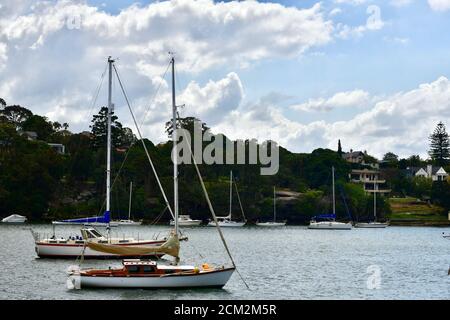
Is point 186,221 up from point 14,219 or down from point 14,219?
down

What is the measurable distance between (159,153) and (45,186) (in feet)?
90.0

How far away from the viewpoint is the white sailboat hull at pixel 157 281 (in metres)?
47.0

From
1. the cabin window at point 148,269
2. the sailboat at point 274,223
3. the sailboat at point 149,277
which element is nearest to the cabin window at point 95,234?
the sailboat at point 149,277

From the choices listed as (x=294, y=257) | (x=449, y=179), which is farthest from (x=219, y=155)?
(x=294, y=257)

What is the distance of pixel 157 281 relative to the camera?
47.0 metres

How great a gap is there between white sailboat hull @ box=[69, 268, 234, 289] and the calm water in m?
0.42

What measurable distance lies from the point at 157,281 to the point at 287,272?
62.4 feet

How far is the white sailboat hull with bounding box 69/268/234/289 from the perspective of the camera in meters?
47.0

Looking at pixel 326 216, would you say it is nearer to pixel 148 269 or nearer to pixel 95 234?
pixel 95 234

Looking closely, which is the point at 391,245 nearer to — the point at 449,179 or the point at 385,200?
the point at 385,200

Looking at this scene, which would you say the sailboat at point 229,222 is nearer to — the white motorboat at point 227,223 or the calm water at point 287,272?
the white motorboat at point 227,223

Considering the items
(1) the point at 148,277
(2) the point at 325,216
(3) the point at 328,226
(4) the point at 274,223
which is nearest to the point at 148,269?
(1) the point at 148,277

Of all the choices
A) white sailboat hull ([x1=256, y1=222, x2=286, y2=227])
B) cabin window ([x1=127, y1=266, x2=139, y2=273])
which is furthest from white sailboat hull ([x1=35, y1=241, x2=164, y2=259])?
white sailboat hull ([x1=256, y1=222, x2=286, y2=227])

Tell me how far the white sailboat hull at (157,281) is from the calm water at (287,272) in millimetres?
416
